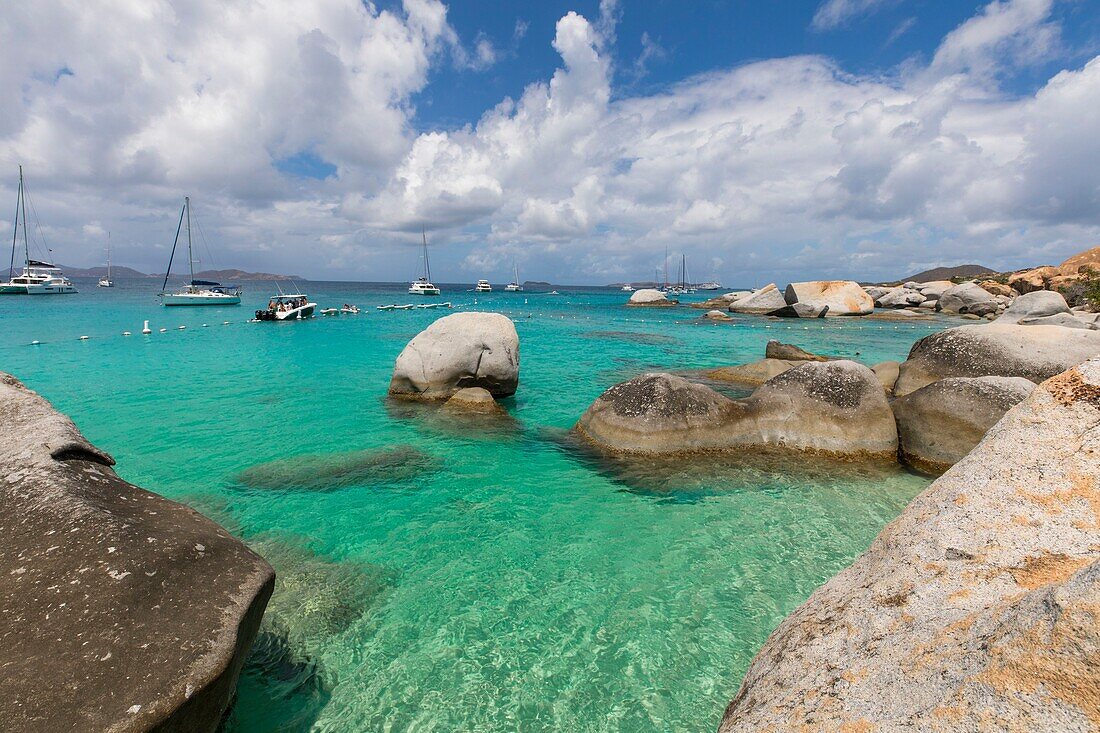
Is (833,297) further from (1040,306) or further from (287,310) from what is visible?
(287,310)

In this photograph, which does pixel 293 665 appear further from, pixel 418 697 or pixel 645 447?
pixel 645 447

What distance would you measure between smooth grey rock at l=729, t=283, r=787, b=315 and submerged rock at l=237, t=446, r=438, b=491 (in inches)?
2466

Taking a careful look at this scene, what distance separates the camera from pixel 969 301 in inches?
2185

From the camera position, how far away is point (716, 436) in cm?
1130

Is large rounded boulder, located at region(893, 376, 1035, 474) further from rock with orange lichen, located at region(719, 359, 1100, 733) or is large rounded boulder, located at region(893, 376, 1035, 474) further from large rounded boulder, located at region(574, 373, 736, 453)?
rock with orange lichen, located at region(719, 359, 1100, 733)

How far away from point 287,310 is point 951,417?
53.1 metres

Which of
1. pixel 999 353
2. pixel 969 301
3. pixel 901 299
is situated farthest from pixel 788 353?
pixel 901 299

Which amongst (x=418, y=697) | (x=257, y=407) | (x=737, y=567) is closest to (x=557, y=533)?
(x=737, y=567)

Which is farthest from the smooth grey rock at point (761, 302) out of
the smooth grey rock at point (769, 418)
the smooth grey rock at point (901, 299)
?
the smooth grey rock at point (769, 418)

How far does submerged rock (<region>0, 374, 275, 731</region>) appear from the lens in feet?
9.67

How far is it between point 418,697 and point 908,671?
14.6ft

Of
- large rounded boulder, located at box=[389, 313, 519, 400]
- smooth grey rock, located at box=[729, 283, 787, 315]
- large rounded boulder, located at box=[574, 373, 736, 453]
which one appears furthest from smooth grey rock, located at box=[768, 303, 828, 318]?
large rounded boulder, located at box=[574, 373, 736, 453]

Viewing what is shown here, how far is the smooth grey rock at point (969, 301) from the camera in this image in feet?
176

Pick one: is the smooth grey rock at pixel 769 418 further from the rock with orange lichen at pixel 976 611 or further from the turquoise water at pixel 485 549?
the rock with orange lichen at pixel 976 611
